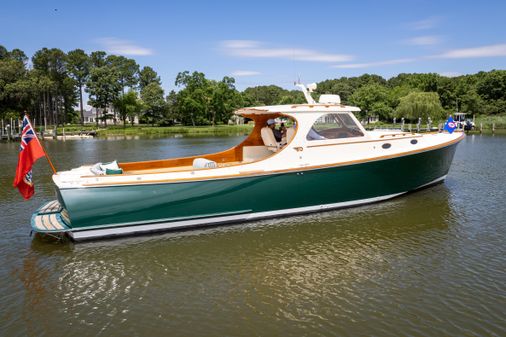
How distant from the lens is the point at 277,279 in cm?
721

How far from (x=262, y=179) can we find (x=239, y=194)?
0.69 m

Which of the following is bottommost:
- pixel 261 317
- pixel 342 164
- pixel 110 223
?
pixel 261 317

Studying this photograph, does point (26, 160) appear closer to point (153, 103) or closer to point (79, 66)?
point (153, 103)

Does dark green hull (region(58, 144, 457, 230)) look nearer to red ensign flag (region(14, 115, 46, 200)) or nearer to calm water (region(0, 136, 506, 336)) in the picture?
calm water (region(0, 136, 506, 336))

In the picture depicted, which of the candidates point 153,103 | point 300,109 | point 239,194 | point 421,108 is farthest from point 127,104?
point 239,194

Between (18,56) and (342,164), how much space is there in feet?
304

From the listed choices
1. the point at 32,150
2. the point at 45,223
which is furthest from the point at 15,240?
the point at 32,150

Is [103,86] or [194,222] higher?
[103,86]

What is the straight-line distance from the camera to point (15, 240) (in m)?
9.54

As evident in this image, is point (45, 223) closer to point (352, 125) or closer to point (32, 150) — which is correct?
point (32, 150)

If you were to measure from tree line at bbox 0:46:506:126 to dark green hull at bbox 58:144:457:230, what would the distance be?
177 ft

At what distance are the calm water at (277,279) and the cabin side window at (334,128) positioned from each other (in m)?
2.16

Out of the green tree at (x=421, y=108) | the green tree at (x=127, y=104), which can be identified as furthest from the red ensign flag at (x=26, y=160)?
the green tree at (x=127, y=104)

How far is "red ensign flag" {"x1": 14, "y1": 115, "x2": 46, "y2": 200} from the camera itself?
8961 mm
